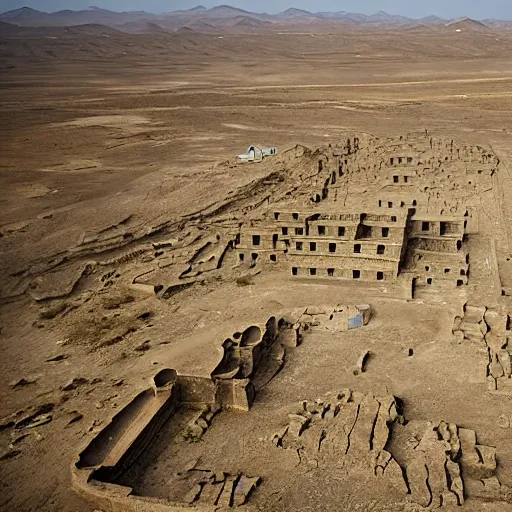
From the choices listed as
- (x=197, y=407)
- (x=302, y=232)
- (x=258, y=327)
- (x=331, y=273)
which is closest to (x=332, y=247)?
(x=331, y=273)

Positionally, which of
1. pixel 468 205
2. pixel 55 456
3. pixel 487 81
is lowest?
pixel 55 456

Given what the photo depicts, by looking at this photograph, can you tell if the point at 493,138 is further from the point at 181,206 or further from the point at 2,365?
the point at 2,365

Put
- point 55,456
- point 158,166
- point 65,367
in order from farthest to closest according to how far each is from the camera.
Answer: point 158,166 → point 65,367 → point 55,456

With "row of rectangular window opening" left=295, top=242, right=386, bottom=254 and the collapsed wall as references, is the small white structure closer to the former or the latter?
"row of rectangular window opening" left=295, top=242, right=386, bottom=254

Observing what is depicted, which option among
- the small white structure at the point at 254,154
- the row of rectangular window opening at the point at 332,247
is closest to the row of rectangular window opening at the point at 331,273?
the row of rectangular window opening at the point at 332,247

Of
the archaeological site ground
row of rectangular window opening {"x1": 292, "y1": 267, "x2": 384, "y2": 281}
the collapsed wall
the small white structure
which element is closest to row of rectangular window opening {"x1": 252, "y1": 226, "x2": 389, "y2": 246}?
the archaeological site ground

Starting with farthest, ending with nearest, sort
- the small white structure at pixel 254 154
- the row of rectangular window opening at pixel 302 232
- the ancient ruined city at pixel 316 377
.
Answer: the small white structure at pixel 254 154
the row of rectangular window opening at pixel 302 232
the ancient ruined city at pixel 316 377

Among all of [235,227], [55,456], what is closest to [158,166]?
[235,227]

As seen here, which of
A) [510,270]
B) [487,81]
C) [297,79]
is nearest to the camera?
[510,270]

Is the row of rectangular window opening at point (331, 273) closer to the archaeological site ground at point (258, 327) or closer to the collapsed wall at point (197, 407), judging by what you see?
the archaeological site ground at point (258, 327)
